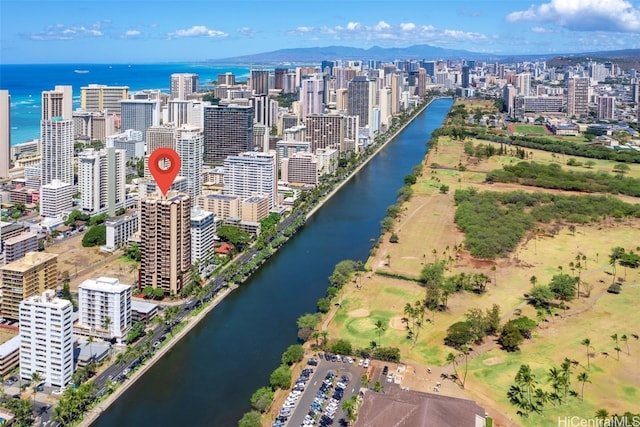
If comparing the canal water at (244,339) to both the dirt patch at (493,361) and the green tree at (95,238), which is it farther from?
the green tree at (95,238)

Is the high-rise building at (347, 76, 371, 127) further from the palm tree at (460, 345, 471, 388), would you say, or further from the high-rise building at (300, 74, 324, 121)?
the palm tree at (460, 345, 471, 388)

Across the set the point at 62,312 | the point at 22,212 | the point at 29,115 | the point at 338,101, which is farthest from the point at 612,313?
the point at 29,115

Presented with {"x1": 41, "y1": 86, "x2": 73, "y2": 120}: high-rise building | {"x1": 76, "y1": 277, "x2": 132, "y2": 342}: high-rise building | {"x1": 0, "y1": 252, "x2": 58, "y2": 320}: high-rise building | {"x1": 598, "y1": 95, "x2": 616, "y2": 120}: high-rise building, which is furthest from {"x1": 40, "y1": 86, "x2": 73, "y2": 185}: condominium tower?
{"x1": 598, "y1": 95, "x2": 616, "y2": 120}: high-rise building

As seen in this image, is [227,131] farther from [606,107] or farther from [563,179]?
[606,107]

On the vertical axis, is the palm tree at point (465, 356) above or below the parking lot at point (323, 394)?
above

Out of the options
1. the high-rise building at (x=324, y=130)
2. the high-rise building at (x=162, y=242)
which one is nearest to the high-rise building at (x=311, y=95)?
the high-rise building at (x=324, y=130)

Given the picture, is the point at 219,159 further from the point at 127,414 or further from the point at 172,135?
the point at 127,414
